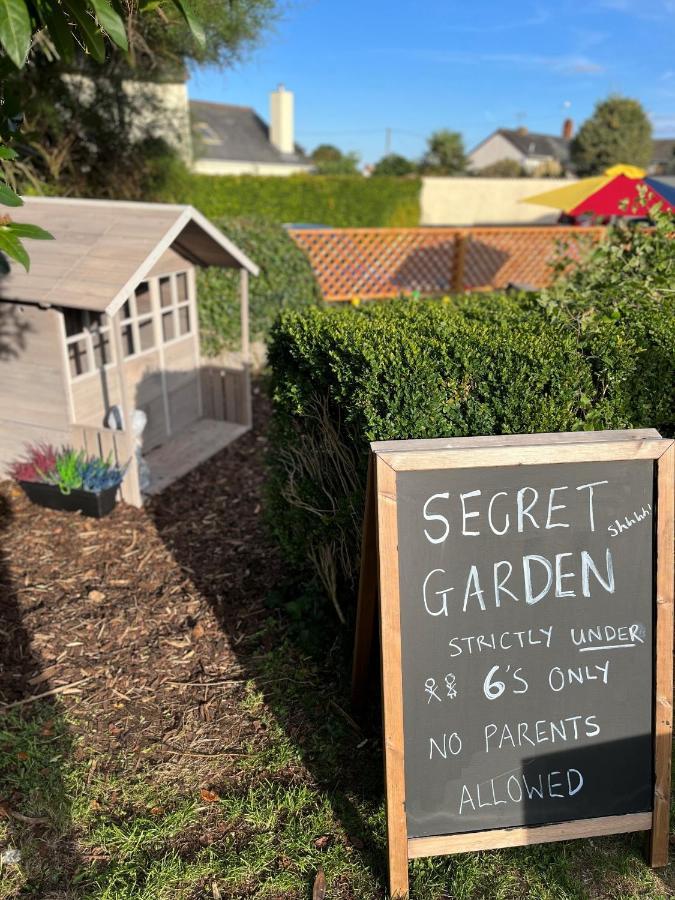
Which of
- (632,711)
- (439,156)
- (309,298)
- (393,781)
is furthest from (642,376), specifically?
(439,156)

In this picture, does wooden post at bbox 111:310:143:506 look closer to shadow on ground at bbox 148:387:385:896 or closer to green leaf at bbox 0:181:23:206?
shadow on ground at bbox 148:387:385:896

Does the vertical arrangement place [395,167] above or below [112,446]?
above

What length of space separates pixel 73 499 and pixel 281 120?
134 ft

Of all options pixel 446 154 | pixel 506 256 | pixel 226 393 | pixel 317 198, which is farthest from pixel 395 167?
pixel 226 393

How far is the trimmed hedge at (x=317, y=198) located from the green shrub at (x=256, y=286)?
363 inches

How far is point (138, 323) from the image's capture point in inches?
234

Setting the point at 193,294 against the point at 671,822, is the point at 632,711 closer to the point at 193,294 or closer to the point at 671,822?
the point at 671,822

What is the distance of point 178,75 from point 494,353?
9281 millimetres

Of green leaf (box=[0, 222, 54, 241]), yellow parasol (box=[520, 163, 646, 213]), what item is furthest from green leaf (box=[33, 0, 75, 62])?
yellow parasol (box=[520, 163, 646, 213])

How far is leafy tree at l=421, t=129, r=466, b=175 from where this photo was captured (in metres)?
45.7

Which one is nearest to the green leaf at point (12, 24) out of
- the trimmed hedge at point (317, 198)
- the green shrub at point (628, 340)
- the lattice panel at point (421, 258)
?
the green shrub at point (628, 340)

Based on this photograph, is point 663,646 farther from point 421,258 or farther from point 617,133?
point 617,133

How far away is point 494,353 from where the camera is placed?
2754 mm

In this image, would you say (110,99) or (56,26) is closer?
(56,26)
